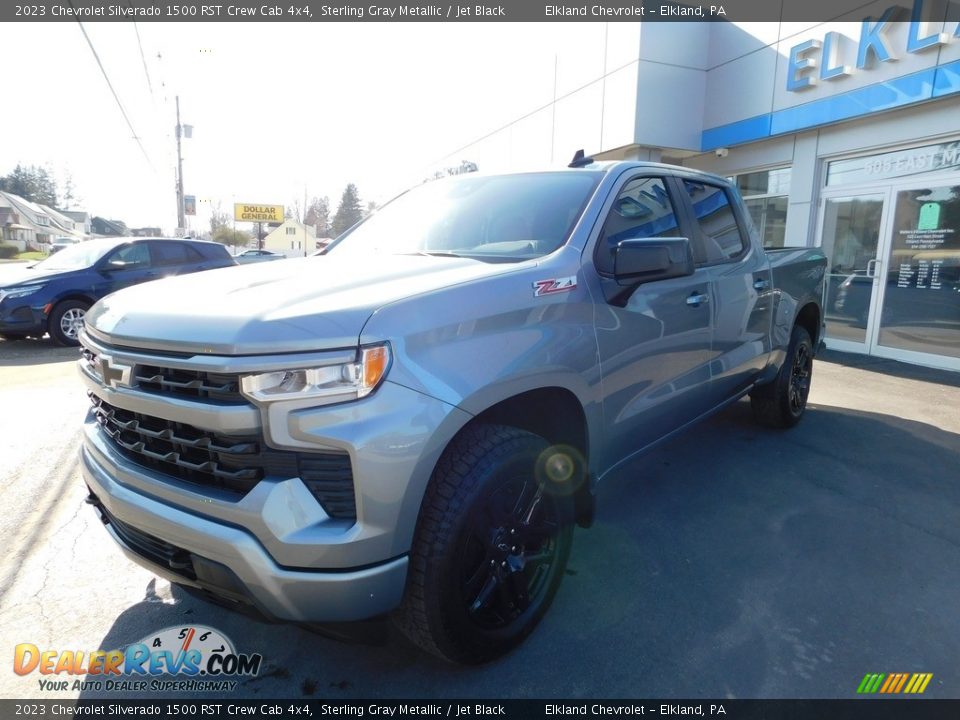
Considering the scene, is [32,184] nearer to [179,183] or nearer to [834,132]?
[179,183]

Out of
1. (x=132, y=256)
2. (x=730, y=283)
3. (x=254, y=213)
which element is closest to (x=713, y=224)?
(x=730, y=283)

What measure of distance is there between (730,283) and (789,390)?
169cm

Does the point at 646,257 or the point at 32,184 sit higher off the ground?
the point at 32,184

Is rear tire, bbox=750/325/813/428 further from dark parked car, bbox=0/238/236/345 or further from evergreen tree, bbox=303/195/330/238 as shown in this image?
evergreen tree, bbox=303/195/330/238

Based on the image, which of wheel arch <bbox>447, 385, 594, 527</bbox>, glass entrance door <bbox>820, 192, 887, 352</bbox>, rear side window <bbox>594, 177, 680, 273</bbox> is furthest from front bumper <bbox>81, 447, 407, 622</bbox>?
glass entrance door <bbox>820, 192, 887, 352</bbox>

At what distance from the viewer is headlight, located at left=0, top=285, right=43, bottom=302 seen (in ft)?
27.0

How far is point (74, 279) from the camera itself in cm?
868

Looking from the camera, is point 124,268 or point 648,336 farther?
point 124,268

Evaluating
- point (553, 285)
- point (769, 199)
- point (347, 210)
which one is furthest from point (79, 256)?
point (347, 210)

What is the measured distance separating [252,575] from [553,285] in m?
1.43

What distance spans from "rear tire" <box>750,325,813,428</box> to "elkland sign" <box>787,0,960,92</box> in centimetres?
488

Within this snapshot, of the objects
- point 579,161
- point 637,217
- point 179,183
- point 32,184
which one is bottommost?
point 637,217

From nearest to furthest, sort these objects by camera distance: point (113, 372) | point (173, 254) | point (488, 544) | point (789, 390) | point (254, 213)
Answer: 1. point (113, 372)
2. point (488, 544)
3. point (789, 390)
4. point (173, 254)
5. point (254, 213)

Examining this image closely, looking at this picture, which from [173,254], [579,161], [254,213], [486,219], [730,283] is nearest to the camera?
[486,219]
